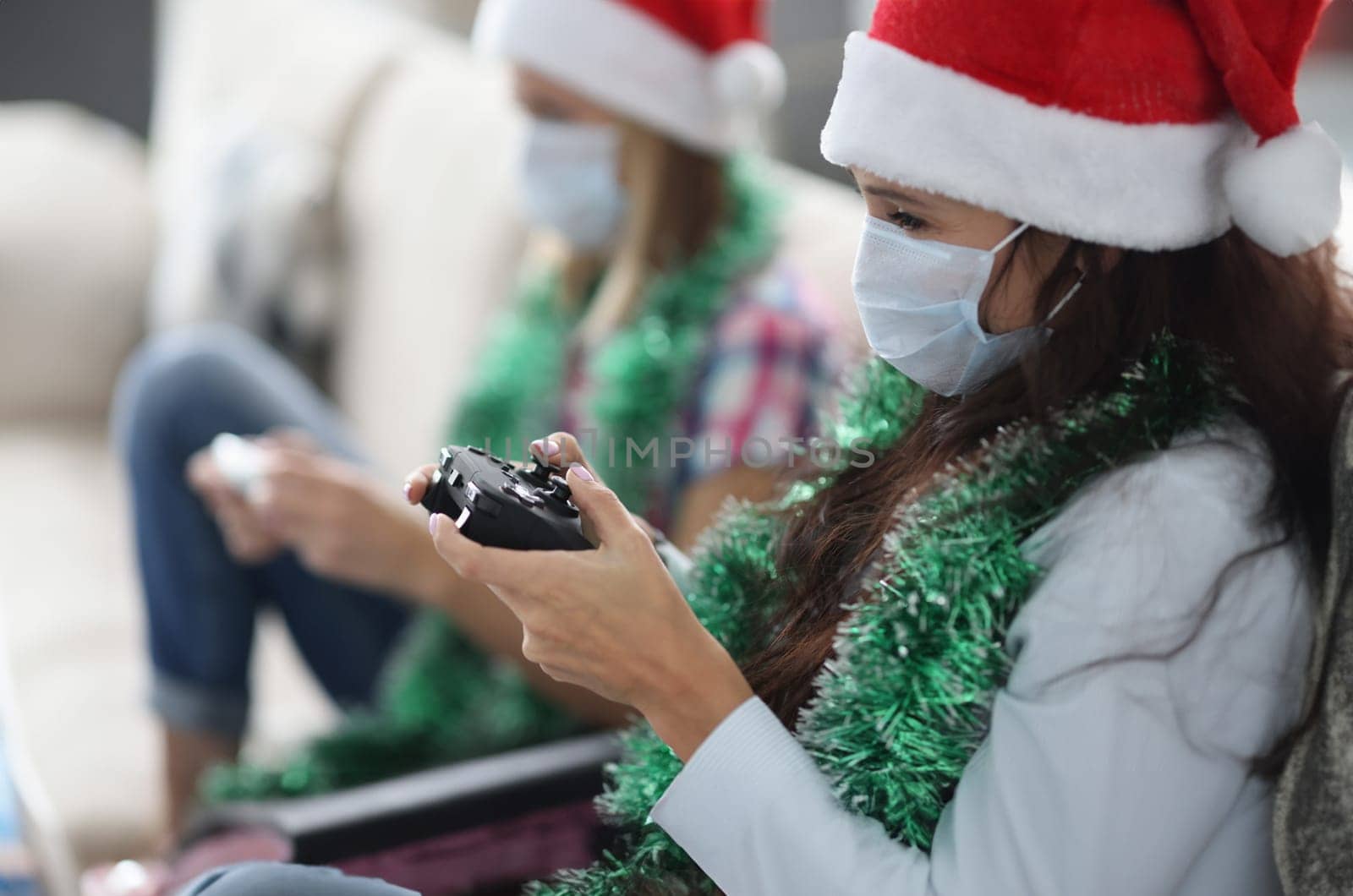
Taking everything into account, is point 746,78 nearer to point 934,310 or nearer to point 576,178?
point 576,178

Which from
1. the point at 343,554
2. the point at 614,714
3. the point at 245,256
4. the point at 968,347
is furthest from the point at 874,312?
the point at 245,256

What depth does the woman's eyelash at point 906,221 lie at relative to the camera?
2.20 ft

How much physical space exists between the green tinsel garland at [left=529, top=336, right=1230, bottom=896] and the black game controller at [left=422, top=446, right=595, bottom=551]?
0.49 feet

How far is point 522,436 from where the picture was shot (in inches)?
47.9

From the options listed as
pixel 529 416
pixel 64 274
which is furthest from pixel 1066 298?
pixel 64 274

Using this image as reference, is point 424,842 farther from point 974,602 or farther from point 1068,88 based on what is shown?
point 1068,88

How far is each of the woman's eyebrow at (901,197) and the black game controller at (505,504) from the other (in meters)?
0.21

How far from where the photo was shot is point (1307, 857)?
24.0 inches

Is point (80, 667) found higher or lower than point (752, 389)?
lower

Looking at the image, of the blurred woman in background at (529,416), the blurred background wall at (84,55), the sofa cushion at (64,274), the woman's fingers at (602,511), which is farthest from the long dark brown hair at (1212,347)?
the blurred background wall at (84,55)

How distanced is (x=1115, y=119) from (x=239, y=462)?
82cm

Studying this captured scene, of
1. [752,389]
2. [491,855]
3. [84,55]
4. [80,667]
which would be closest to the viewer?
[491,855]

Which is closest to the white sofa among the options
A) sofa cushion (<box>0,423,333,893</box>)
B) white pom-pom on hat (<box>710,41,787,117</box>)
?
sofa cushion (<box>0,423,333,893</box>)

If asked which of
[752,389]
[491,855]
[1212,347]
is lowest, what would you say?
[491,855]
